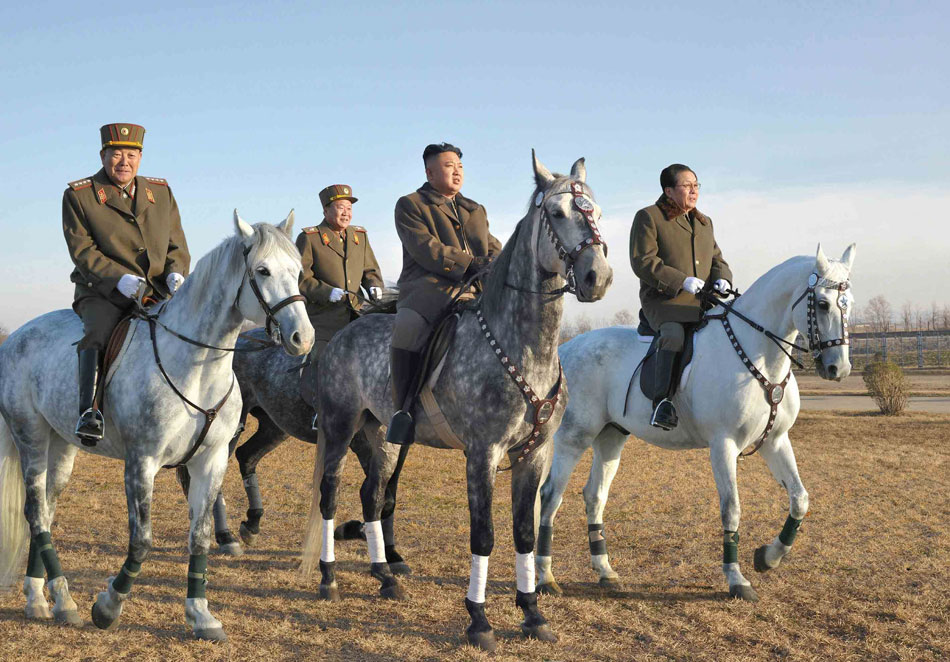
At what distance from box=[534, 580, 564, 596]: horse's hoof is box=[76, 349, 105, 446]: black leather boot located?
362cm

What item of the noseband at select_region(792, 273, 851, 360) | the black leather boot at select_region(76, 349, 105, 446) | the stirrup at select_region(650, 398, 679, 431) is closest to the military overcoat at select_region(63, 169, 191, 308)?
the black leather boot at select_region(76, 349, 105, 446)

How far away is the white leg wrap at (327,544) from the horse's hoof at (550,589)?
1.74 meters

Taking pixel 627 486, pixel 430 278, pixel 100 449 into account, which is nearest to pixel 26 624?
pixel 100 449

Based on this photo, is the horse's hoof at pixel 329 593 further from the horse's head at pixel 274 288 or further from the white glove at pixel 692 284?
the white glove at pixel 692 284

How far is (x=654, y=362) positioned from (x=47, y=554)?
5.10 meters

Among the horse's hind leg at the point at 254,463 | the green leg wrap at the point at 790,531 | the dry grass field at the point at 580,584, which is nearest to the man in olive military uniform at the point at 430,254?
the dry grass field at the point at 580,584

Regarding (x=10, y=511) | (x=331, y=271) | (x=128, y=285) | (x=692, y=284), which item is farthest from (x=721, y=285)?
(x=10, y=511)

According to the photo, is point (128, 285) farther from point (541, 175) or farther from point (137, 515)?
point (541, 175)

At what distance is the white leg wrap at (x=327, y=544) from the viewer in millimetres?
6555

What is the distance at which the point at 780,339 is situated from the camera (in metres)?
6.54

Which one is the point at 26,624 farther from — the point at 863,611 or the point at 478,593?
the point at 863,611

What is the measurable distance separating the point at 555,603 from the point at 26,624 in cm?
392

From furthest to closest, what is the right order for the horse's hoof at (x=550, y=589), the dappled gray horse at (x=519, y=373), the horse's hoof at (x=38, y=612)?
the horse's hoof at (x=550, y=589) < the horse's hoof at (x=38, y=612) < the dappled gray horse at (x=519, y=373)

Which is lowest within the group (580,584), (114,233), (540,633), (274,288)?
(580,584)
